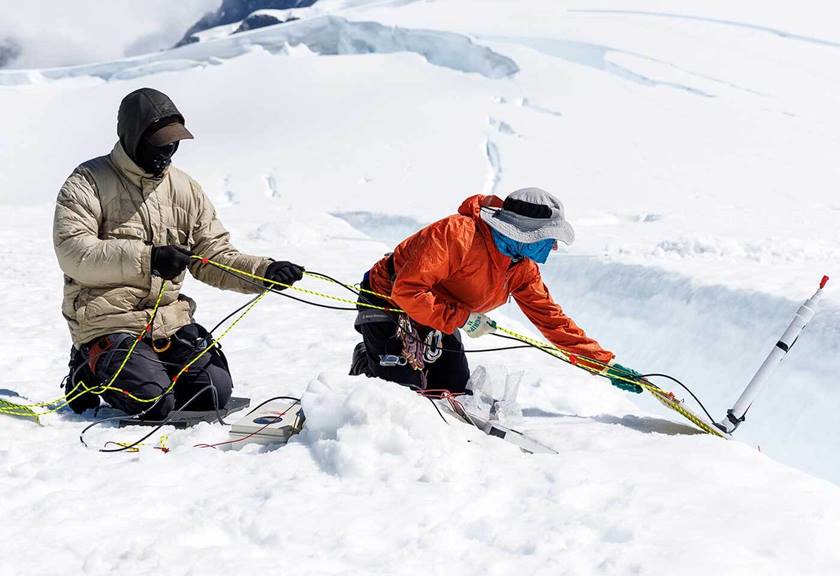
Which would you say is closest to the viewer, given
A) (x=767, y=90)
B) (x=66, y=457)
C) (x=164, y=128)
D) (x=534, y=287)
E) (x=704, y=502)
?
(x=704, y=502)

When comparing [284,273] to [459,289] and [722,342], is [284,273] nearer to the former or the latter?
[459,289]

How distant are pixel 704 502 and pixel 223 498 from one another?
131 centimetres

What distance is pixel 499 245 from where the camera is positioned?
3.14m

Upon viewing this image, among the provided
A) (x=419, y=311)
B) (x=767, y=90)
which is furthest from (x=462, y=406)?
(x=767, y=90)

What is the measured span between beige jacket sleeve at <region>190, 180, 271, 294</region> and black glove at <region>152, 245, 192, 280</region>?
1.25 ft

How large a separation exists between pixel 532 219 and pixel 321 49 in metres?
21.9

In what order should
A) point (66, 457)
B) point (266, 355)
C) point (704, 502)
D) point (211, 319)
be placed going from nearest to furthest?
1. point (704, 502)
2. point (66, 457)
3. point (266, 355)
4. point (211, 319)

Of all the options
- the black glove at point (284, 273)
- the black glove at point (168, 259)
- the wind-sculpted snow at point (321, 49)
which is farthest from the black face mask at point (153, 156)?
the wind-sculpted snow at point (321, 49)

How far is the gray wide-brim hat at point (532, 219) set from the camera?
3.01 metres

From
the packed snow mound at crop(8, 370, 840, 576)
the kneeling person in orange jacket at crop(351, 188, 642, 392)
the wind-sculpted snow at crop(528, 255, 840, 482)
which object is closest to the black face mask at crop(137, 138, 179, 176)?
the kneeling person in orange jacket at crop(351, 188, 642, 392)

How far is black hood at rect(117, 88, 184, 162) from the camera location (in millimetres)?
2941

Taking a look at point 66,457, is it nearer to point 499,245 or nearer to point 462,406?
point 462,406

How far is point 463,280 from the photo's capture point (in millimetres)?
3258

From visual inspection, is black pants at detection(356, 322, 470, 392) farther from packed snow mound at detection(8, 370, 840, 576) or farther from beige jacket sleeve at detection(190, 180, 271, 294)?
packed snow mound at detection(8, 370, 840, 576)
